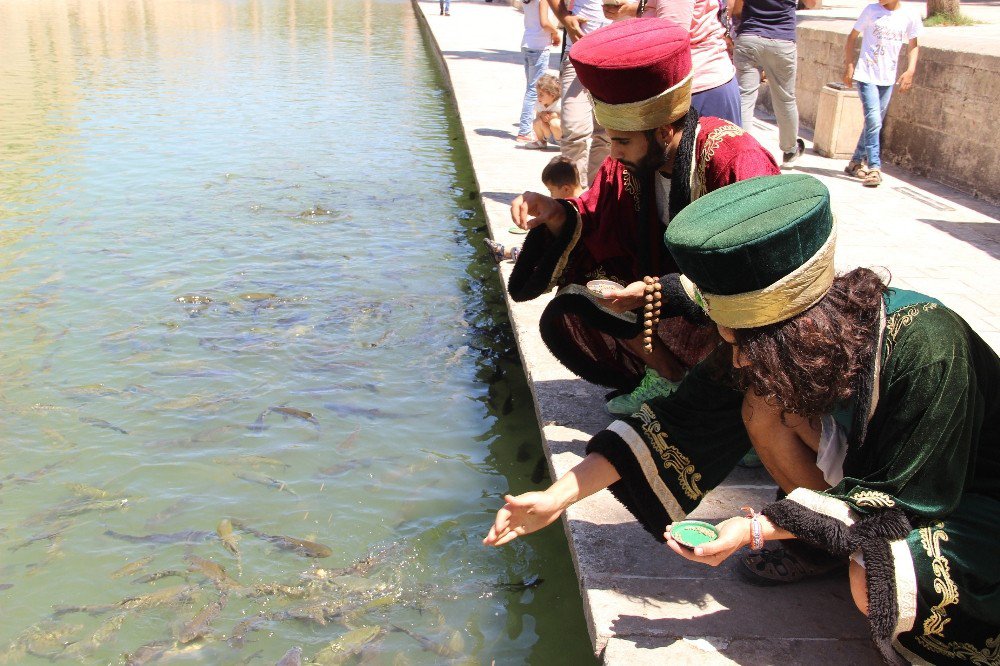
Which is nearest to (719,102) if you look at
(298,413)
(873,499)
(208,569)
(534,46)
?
(298,413)

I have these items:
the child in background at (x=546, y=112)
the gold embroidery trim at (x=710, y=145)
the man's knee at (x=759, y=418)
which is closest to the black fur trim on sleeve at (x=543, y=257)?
the gold embroidery trim at (x=710, y=145)

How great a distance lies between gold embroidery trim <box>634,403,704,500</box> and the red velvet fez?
1.23 metres

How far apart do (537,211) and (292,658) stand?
1861mm

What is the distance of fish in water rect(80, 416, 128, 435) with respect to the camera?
4867 mm

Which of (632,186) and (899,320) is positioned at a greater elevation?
(899,320)

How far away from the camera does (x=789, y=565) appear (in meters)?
3.01

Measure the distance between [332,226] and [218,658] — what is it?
5.41 m

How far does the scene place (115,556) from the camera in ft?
12.8

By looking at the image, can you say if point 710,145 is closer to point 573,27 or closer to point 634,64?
point 634,64

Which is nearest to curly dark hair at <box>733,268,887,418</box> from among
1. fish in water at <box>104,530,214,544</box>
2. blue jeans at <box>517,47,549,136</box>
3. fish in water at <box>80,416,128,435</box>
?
fish in water at <box>104,530,214,544</box>

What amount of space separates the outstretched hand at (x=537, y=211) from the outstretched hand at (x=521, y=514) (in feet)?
4.78

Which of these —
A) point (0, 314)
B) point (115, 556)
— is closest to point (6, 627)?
point (115, 556)

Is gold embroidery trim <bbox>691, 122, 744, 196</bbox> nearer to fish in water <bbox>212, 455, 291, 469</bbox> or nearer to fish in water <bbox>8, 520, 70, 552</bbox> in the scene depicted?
fish in water <bbox>212, 455, 291, 469</bbox>

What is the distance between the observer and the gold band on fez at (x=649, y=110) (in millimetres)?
3512
